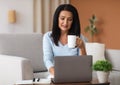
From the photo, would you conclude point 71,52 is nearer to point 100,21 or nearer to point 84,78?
point 84,78

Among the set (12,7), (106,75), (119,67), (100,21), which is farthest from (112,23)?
(106,75)

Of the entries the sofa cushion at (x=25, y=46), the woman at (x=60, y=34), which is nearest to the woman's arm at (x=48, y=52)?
the woman at (x=60, y=34)

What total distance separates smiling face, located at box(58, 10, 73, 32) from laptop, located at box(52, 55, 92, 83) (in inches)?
22.0

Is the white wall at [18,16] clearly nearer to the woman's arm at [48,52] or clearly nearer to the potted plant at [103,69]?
the woman's arm at [48,52]

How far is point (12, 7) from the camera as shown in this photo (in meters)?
4.26

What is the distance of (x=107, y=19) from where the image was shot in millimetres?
4246

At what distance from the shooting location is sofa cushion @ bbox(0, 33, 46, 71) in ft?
9.84

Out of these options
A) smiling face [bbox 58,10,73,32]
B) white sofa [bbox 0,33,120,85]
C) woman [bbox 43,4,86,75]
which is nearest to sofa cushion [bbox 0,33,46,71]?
white sofa [bbox 0,33,120,85]

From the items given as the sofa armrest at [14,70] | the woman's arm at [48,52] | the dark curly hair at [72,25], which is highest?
the dark curly hair at [72,25]

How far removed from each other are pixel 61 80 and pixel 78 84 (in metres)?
0.12

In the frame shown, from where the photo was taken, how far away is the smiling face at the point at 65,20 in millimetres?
2243

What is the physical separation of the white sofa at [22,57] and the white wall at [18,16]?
111 cm

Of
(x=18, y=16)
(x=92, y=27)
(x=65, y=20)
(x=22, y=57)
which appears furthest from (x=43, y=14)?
(x=65, y=20)

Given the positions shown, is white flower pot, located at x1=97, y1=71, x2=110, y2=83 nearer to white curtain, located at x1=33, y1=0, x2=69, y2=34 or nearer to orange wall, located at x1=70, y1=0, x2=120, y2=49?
orange wall, located at x1=70, y1=0, x2=120, y2=49
